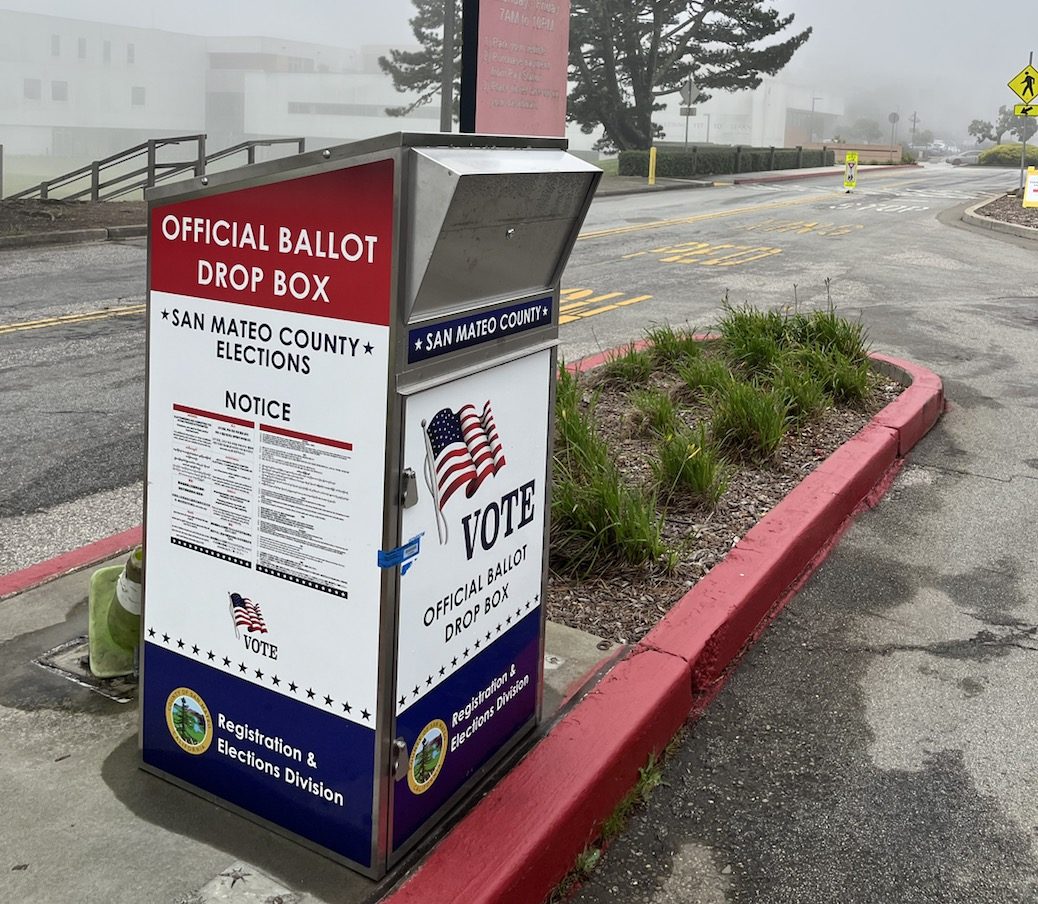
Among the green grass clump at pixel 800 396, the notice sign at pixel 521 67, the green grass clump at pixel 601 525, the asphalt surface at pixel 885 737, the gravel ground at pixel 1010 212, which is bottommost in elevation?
the asphalt surface at pixel 885 737

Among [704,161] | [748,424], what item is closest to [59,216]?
[748,424]

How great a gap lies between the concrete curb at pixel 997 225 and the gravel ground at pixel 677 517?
1545 centimetres

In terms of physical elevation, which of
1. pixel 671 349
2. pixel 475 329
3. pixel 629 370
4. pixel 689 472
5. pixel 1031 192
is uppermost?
pixel 1031 192

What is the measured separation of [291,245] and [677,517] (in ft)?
9.58

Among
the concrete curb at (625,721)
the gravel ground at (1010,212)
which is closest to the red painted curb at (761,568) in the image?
the concrete curb at (625,721)

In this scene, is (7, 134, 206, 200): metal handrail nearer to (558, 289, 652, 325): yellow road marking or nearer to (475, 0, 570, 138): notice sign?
(558, 289, 652, 325): yellow road marking

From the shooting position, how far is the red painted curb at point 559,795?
2725 mm

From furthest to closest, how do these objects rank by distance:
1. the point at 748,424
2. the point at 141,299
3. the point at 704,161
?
1. the point at 704,161
2. the point at 141,299
3. the point at 748,424

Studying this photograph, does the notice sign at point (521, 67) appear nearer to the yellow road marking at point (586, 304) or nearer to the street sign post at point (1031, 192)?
the yellow road marking at point (586, 304)

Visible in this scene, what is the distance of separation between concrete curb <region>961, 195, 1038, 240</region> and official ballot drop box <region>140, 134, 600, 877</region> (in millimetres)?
20202

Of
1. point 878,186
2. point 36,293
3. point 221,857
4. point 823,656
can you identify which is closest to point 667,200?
point 878,186

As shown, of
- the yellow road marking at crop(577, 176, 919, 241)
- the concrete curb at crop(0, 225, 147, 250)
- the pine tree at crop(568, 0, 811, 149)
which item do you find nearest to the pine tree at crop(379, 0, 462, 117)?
the pine tree at crop(568, 0, 811, 149)

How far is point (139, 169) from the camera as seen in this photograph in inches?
891

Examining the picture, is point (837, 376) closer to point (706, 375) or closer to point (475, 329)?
point (706, 375)
